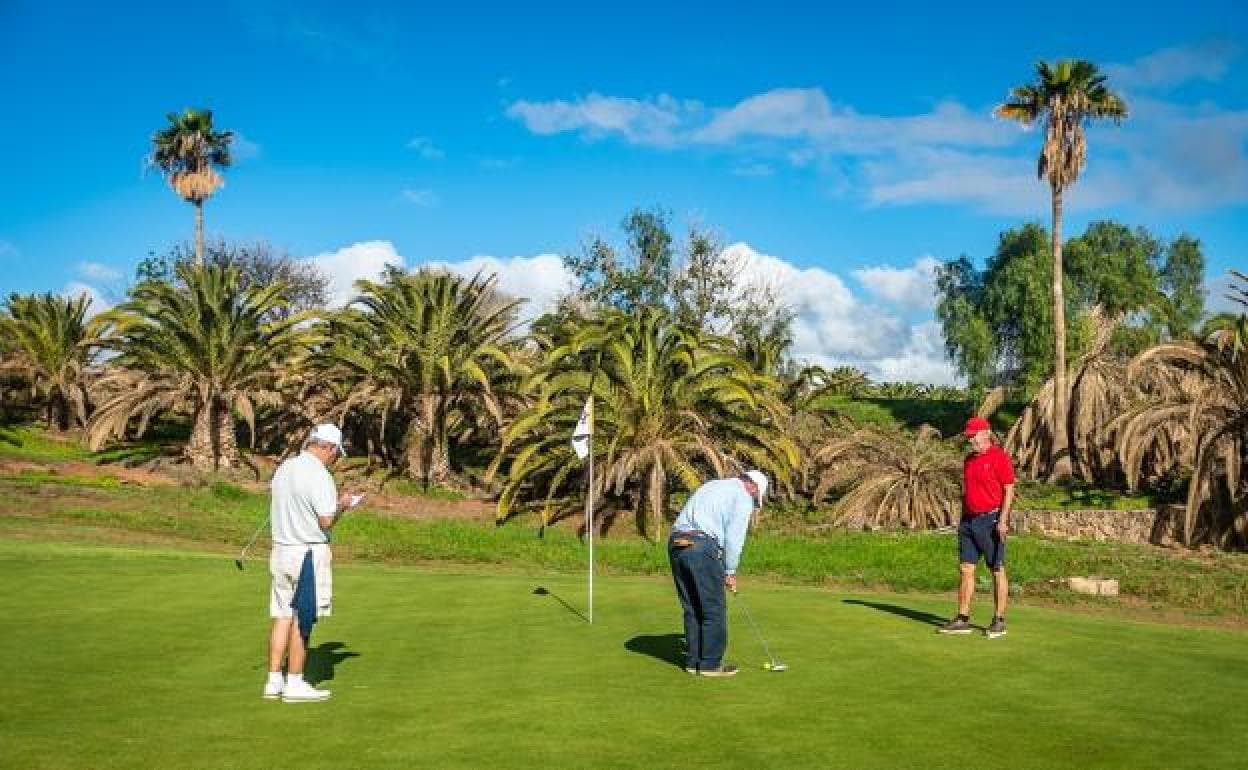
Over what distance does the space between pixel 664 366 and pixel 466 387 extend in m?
7.84

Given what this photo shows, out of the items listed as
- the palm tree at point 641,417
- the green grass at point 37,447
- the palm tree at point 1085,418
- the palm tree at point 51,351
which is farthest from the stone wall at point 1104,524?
the palm tree at point 51,351

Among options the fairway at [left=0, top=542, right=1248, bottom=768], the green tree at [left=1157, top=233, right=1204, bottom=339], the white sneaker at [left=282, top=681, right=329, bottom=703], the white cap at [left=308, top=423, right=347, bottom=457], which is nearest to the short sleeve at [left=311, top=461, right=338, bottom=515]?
the white cap at [left=308, top=423, right=347, bottom=457]

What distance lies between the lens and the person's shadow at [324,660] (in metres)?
10.8

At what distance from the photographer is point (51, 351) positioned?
44094 millimetres

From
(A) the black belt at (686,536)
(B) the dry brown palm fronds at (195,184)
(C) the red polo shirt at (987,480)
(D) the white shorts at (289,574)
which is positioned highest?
(B) the dry brown palm fronds at (195,184)

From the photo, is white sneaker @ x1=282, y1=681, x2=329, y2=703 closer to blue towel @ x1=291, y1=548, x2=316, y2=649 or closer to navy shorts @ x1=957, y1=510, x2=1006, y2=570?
blue towel @ x1=291, y1=548, x2=316, y2=649

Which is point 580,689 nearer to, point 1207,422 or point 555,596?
point 555,596

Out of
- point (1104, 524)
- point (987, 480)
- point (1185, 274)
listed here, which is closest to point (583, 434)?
point (987, 480)

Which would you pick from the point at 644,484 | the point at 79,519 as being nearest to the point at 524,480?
the point at 644,484

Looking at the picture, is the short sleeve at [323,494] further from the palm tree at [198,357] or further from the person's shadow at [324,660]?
the palm tree at [198,357]

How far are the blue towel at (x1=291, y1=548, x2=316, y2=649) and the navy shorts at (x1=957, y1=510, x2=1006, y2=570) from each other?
7.61 m

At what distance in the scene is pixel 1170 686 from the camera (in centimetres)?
1042

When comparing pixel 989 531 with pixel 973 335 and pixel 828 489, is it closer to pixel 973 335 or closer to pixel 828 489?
pixel 828 489

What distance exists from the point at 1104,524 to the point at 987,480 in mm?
21131
